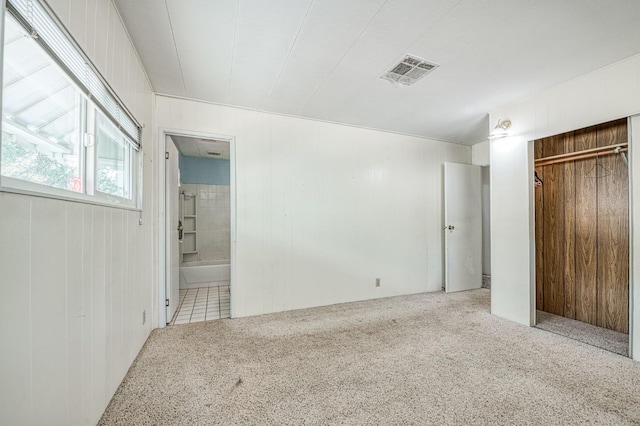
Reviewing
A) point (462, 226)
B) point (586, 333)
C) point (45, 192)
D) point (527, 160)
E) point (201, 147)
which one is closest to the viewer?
point (45, 192)

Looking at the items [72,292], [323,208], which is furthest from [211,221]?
[72,292]

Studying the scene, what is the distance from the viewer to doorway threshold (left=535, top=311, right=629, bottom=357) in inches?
89.4

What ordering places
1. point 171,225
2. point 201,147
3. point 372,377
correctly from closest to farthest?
point 372,377
point 171,225
point 201,147

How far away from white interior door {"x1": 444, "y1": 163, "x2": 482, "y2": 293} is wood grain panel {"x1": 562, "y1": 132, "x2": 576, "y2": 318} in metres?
1.22

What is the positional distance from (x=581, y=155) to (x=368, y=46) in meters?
2.64

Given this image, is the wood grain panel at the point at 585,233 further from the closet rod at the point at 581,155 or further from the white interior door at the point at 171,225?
the white interior door at the point at 171,225

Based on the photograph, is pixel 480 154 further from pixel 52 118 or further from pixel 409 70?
pixel 52 118

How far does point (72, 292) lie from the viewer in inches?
45.2

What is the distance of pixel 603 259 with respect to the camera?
2.68m

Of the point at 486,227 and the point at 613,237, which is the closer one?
the point at 613,237

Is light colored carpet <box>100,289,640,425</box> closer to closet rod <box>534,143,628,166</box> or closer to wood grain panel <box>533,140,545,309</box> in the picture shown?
wood grain panel <box>533,140,545,309</box>

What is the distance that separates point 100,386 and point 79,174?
113 cm

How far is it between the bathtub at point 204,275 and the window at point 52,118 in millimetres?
2911

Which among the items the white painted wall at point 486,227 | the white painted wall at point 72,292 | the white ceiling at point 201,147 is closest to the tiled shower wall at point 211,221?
the white ceiling at point 201,147
